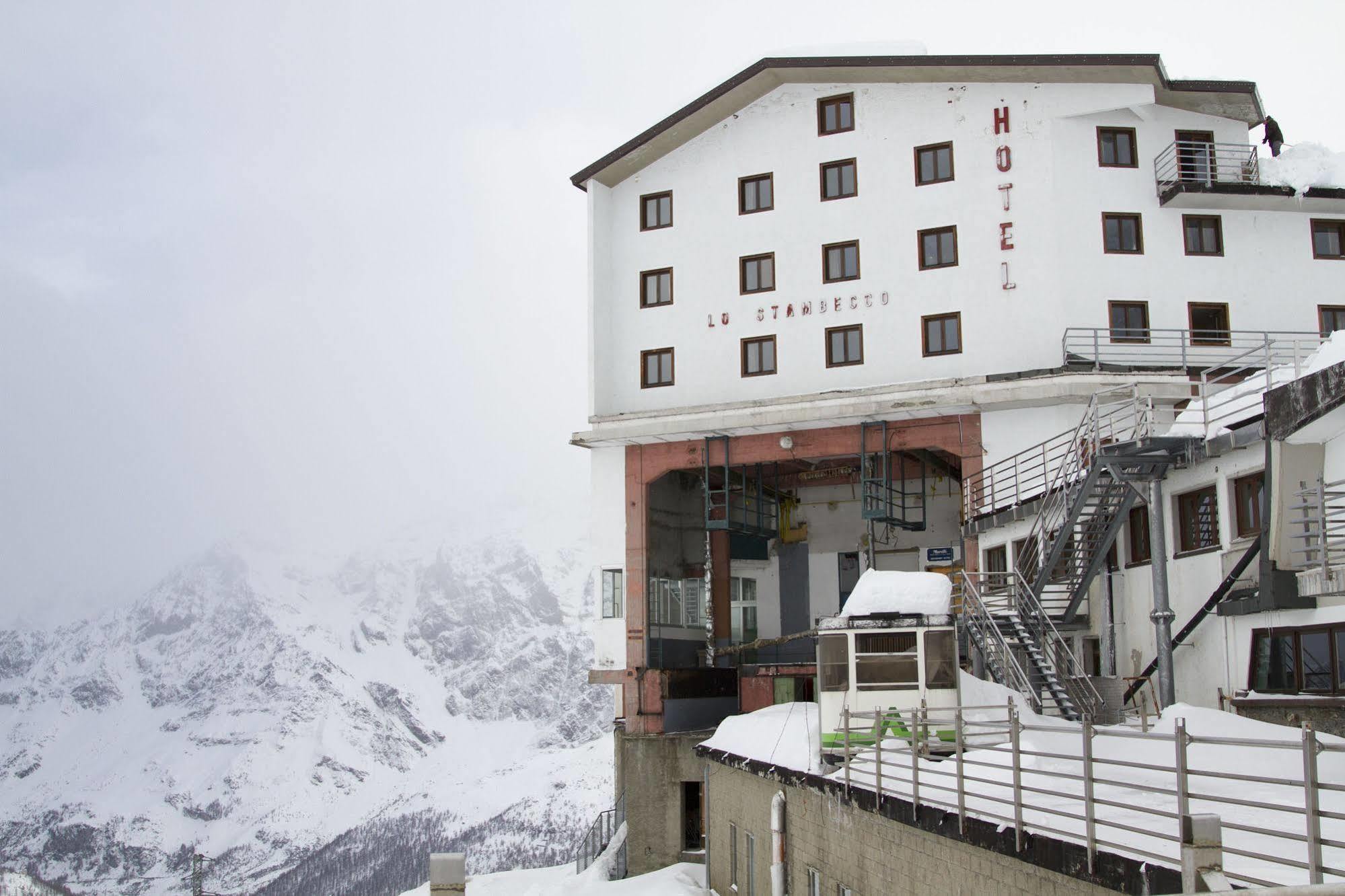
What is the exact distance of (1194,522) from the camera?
24.8 meters

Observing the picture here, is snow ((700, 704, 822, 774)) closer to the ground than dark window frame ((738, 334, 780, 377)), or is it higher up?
closer to the ground

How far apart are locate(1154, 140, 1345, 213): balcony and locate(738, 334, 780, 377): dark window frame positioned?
10.9 m

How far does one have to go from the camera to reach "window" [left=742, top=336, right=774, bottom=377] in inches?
1510

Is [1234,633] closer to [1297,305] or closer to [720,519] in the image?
[1297,305]

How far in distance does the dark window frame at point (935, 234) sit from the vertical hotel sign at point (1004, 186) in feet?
3.97

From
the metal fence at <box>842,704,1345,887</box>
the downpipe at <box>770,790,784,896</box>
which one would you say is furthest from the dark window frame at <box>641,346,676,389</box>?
the metal fence at <box>842,704,1345,887</box>

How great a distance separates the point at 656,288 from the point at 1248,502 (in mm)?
21346

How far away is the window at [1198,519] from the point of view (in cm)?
2400

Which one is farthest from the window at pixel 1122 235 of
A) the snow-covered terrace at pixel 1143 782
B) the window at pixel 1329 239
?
the snow-covered terrace at pixel 1143 782

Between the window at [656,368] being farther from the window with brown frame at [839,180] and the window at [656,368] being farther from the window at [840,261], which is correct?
the window with brown frame at [839,180]

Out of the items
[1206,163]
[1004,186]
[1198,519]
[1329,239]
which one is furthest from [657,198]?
[1198,519]

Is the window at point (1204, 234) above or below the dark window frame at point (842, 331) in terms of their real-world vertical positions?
above

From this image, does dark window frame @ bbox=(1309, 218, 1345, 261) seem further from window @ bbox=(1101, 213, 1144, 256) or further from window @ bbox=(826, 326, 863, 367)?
window @ bbox=(826, 326, 863, 367)

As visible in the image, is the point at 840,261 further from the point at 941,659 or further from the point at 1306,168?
the point at 941,659
